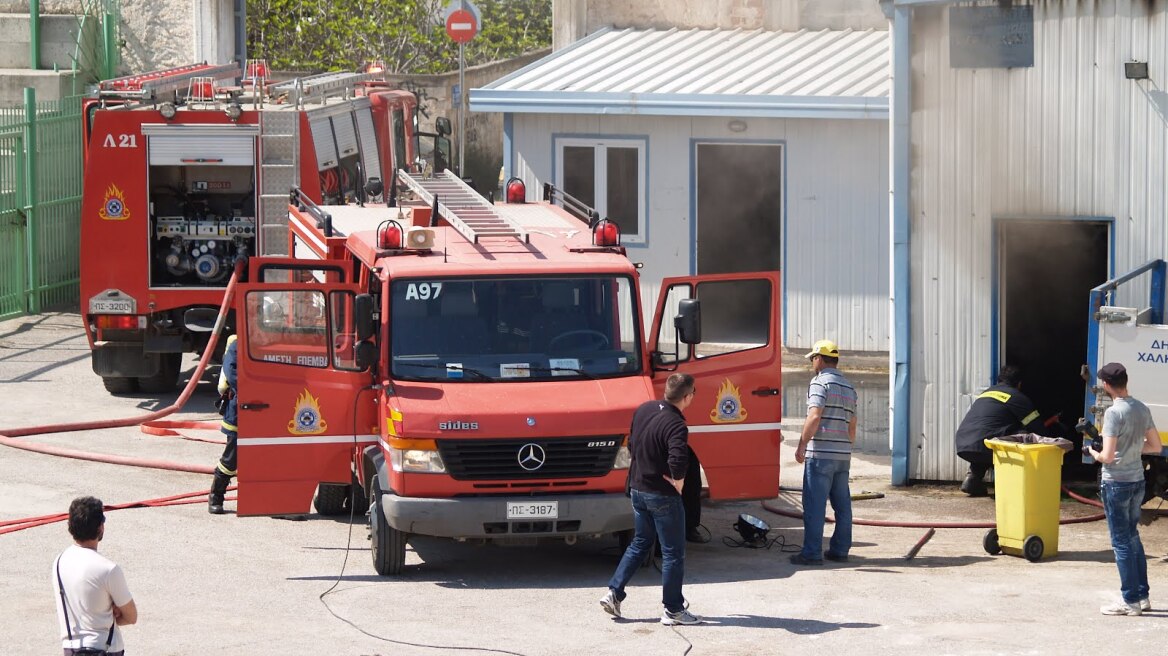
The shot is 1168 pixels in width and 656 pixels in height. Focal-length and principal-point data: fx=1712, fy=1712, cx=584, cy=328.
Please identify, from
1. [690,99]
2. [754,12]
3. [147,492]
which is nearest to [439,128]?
[690,99]

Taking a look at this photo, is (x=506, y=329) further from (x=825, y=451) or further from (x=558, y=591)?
(x=825, y=451)

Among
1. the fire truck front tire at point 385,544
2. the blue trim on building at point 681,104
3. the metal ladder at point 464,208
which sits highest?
the blue trim on building at point 681,104

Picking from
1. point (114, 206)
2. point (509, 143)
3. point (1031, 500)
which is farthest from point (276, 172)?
point (1031, 500)

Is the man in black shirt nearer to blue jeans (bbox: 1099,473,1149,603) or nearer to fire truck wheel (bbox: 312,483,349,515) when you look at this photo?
blue jeans (bbox: 1099,473,1149,603)

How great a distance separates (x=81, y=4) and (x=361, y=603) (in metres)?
19.8

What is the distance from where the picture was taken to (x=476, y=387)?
11.5 metres

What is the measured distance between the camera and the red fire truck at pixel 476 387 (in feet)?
36.6

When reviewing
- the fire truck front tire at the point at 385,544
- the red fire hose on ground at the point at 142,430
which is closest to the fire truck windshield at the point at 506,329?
the fire truck front tire at the point at 385,544

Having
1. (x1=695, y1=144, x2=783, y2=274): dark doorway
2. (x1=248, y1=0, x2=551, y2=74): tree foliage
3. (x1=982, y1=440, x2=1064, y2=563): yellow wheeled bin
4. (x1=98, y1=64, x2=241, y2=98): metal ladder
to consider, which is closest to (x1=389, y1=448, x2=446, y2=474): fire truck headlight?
(x1=982, y1=440, x2=1064, y2=563): yellow wheeled bin

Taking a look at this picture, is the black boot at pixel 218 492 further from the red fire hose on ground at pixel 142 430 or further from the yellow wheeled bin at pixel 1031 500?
the yellow wheeled bin at pixel 1031 500

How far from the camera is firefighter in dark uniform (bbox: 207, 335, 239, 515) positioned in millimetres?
13305

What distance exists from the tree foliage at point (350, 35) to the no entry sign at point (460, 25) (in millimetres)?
8259

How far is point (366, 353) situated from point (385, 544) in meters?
1.29

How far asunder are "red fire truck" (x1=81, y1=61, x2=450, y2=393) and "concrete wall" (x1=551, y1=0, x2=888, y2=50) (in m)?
7.14
